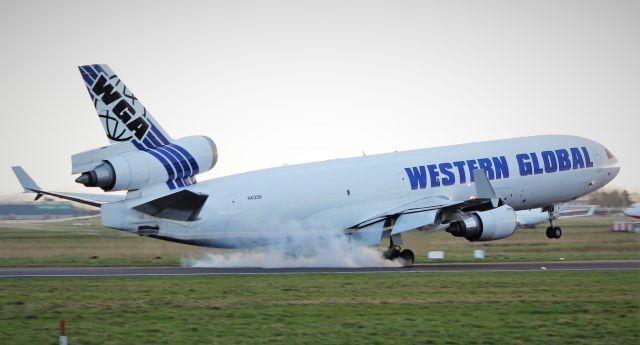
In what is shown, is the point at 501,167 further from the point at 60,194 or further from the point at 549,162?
the point at 60,194

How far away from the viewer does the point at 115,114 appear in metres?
33.5

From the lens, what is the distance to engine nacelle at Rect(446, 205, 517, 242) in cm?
3812

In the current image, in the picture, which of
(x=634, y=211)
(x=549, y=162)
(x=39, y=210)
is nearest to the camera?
(x=549, y=162)

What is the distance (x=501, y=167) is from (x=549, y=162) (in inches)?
133

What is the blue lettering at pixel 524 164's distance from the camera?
4416 centimetres

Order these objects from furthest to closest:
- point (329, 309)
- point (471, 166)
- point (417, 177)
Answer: point (471, 166)
point (417, 177)
point (329, 309)

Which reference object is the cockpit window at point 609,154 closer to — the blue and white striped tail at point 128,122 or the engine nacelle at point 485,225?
the engine nacelle at point 485,225

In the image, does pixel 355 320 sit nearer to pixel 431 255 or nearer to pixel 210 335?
pixel 210 335

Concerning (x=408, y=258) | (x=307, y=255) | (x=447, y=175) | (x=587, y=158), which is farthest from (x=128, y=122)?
(x=587, y=158)

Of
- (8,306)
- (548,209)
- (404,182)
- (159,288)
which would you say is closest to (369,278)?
(159,288)

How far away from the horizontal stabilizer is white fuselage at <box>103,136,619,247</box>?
34 centimetres

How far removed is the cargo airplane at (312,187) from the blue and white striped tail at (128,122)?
0.12 feet

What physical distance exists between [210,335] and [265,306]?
15.9ft

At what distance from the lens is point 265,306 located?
2409 centimetres
